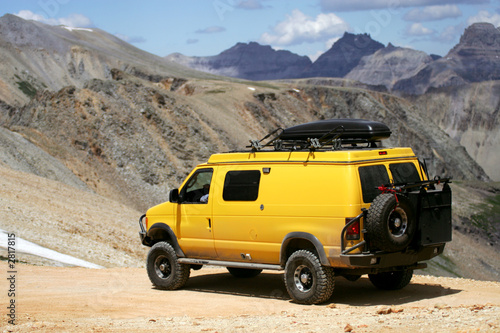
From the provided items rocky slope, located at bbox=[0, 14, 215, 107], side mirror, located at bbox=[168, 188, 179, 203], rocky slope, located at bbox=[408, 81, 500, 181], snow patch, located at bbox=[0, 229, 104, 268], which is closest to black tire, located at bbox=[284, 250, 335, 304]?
side mirror, located at bbox=[168, 188, 179, 203]

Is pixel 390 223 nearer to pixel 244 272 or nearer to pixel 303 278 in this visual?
pixel 303 278

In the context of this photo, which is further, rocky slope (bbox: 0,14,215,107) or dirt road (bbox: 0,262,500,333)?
rocky slope (bbox: 0,14,215,107)

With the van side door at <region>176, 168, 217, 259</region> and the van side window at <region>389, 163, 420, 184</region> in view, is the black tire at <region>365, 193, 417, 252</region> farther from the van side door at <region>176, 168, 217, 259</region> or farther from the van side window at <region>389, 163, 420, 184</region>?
the van side door at <region>176, 168, 217, 259</region>

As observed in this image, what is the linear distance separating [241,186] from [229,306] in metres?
1.97

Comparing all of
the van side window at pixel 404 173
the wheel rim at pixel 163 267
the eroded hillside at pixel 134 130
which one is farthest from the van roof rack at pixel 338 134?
the eroded hillside at pixel 134 130

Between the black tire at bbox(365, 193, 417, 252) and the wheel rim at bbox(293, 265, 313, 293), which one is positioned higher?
the black tire at bbox(365, 193, 417, 252)

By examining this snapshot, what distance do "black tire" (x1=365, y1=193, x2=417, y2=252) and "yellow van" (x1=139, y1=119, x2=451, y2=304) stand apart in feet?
0.05

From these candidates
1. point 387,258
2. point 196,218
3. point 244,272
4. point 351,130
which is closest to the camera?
point 387,258

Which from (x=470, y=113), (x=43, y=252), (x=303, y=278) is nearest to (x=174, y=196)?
(x=303, y=278)

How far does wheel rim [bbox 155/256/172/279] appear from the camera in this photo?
39.9ft

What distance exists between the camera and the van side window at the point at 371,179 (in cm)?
978

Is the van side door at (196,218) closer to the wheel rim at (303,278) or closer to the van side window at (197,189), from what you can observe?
the van side window at (197,189)

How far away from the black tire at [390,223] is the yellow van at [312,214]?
0.01 metres

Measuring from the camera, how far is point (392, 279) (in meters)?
11.5
